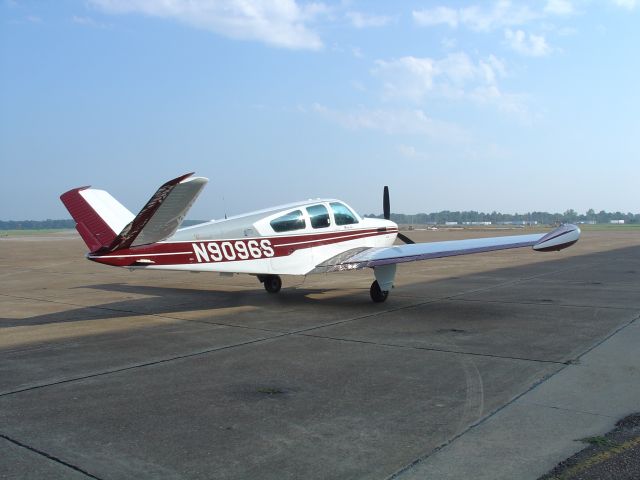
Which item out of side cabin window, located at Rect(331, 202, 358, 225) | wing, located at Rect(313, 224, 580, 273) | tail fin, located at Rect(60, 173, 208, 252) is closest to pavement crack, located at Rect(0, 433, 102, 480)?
tail fin, located at Rect(60, 173, 208, 252)

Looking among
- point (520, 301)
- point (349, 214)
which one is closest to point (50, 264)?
point (349, 214)

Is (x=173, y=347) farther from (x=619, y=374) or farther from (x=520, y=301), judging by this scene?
(x=520, y=301)

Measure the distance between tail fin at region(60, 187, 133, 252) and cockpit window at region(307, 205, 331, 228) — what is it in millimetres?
4060

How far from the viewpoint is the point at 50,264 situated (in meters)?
25.7

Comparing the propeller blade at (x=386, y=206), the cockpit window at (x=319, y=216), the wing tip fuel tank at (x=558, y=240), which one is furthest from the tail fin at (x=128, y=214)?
the propeller blade at (x=386, y=206)

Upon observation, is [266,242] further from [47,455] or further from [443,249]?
[47,455]

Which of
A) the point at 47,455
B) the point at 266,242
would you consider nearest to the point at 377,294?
the point at 266,242

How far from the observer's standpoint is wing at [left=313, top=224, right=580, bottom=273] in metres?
10.8

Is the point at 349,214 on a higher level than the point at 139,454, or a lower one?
higher

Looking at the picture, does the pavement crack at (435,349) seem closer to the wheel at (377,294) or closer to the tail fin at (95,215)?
the wheel at (377,294)

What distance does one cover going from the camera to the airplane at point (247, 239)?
9.80 m

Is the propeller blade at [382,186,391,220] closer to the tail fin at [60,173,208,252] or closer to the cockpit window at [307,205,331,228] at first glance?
the cockpit window at [307,205,331,228]

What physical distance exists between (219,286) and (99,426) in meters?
11.5

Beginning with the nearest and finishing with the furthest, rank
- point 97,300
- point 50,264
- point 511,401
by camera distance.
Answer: point 511,401
point 97,300
point 50,264
